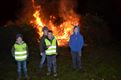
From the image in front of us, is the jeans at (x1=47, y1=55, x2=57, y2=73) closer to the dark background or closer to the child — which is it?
the child

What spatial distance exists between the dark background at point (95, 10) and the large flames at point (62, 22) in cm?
143

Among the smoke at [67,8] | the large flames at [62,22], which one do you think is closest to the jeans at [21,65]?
the large flames at [62,22]

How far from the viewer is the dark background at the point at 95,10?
987 inches

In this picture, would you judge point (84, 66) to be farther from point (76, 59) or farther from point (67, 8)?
point (67, 8)

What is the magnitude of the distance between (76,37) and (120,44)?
25.2 ft

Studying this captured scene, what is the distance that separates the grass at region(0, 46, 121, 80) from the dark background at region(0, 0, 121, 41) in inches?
204

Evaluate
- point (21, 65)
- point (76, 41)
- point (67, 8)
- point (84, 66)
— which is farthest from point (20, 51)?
point (67, 8)

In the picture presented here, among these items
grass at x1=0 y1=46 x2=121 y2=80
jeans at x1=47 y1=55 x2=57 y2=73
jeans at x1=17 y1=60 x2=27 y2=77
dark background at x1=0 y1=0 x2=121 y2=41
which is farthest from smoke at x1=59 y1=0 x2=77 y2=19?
jeans at x1=17 y1=60 x2=27 y2=77

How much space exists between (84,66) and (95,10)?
10.1 metres

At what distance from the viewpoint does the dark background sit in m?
25.1

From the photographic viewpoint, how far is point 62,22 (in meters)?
23.9

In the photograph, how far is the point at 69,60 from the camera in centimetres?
1728

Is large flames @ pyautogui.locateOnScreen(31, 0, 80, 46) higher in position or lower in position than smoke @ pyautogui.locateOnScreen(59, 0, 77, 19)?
lower

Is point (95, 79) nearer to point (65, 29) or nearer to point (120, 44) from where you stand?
point (120, 44)
